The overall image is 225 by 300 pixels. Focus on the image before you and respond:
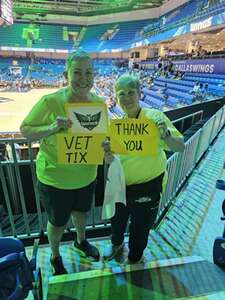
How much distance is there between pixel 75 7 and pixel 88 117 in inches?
1711

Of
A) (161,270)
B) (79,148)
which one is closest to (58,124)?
(79,148)

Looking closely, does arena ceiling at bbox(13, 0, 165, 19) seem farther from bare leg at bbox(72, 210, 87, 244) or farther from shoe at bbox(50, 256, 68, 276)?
shoe at bbox(50, 256, 68, 276)

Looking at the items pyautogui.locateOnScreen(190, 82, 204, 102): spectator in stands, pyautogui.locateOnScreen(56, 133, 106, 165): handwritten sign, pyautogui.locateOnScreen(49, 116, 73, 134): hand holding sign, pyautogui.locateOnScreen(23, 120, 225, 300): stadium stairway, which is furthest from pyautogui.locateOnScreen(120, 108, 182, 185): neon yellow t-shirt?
pyautogui.locateOnScreen(190, 82, 204, 102): spectator in stands

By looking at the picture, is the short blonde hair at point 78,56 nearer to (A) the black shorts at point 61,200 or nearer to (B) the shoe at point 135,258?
(A) the black shorts at point 61,200

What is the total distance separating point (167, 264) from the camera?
75.3 inches

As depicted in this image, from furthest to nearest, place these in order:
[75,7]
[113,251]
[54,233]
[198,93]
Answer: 1. [75,7]
2. [198,93]
3. [113,251]
4. [54,233]

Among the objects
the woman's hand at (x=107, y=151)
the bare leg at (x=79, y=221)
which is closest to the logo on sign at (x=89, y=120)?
the woman's hand at (x=107, y=151)

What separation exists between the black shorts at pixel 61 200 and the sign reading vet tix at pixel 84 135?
0.62ft

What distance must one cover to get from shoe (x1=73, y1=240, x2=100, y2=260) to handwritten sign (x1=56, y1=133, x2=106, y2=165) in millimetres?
769

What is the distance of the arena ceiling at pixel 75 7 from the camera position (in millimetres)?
36250

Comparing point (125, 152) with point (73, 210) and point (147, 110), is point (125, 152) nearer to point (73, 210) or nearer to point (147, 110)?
point (147, 110)

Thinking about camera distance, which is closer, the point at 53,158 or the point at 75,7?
the point at 53,158

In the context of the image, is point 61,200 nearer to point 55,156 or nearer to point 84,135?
point 55,156

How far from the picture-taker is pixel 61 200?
164 cm
